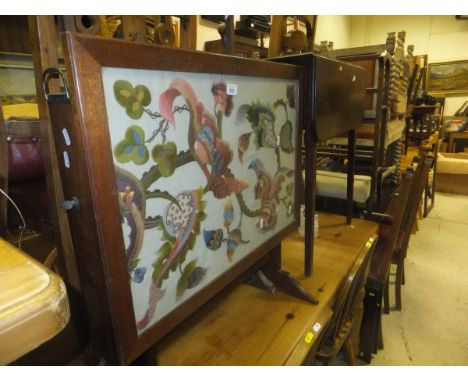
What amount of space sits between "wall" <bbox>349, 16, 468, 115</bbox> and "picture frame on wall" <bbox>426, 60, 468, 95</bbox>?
102mm

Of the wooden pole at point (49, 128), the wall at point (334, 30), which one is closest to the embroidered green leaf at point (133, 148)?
the wooden pole at point (49, 128)

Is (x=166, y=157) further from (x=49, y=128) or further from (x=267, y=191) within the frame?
(x=267, y=191)

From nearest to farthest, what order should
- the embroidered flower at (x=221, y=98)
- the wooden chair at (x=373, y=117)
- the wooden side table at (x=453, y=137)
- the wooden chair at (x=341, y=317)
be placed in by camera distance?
the embroidered flower at (x=221, y=98), the wooden chair at (x=341, y=317), the wooden chair at (x=373, y=117), the wooden side table at (x=453, y=137)

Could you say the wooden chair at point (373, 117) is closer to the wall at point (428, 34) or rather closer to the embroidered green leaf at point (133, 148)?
the embroidered green leaf at point (133, 148)

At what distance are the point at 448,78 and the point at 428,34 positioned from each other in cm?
89

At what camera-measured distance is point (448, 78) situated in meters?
5.91

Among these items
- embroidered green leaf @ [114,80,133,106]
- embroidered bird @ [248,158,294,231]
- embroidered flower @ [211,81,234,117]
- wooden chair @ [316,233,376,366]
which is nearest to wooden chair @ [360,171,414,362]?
wooden chair @ [316,233,376,366]

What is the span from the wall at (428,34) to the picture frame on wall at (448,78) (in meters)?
0.10

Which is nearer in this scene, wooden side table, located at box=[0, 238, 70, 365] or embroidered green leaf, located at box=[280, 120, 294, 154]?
wooden side table, located at box=[0, 238, 70, 365]

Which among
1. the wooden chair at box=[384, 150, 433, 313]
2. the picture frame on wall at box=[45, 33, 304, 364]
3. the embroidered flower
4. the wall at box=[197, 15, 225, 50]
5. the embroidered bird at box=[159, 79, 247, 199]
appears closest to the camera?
the picture frame on wall at box=[45, 33, 304, 364]

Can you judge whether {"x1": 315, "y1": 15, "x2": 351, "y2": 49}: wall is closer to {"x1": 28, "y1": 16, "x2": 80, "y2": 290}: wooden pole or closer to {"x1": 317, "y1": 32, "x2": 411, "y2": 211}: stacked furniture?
{"x1": 317, "y1": 32, "x2": 411, "y2": 211}: stacked furniture

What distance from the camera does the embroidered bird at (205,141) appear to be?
1.86 ft

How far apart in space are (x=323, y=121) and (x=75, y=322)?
1.00 metres

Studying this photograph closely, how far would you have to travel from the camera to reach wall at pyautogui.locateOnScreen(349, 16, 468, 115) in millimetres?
5660
